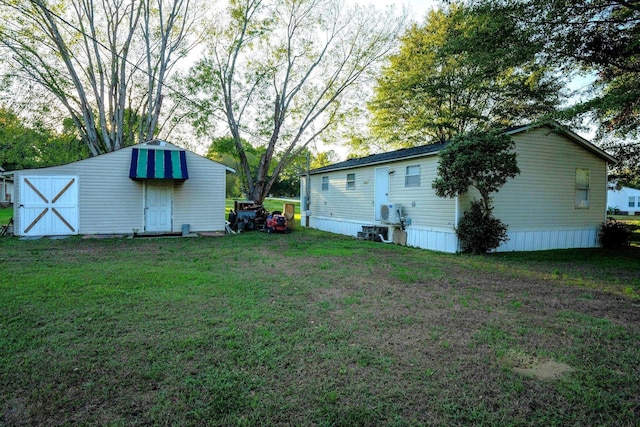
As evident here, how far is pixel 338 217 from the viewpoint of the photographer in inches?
608

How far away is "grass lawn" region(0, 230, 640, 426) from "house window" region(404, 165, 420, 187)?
15.6ft

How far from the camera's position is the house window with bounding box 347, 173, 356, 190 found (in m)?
14.3

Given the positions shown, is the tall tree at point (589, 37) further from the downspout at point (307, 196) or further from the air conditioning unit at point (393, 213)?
the downspout at point (307, 196)

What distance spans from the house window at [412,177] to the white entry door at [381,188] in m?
0.91

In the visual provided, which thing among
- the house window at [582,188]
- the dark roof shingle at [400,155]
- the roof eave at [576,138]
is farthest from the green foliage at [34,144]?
the house window at [582,188]

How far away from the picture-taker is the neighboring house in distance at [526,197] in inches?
406

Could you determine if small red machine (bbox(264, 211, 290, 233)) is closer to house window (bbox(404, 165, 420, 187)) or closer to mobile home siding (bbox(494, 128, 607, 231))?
house window (bbox(404, 165, 420, 187))

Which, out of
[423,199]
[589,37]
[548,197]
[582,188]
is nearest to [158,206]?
[423,199]

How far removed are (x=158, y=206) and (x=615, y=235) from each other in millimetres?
15263

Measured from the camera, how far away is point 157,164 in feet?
40.6

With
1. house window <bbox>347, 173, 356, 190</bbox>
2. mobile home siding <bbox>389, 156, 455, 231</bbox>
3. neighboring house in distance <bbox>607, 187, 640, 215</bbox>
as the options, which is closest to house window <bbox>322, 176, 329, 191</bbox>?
house window <bbox>347, 173, 356, 190</bbox>

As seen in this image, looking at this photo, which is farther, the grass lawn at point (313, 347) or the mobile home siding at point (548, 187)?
the mobile home siding at point (548, 187)

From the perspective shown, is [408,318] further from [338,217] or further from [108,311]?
[338,217]

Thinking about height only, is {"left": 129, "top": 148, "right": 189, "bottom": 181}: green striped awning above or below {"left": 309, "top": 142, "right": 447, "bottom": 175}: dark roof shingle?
below
